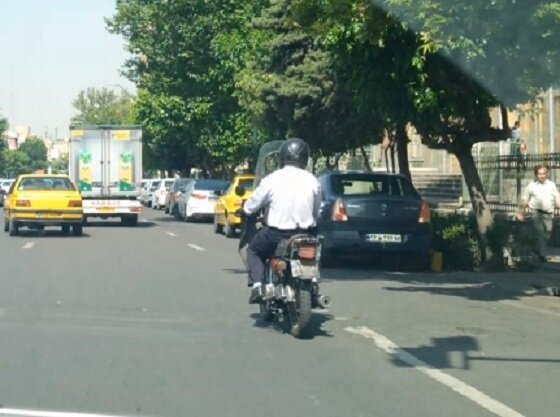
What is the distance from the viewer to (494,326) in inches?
494

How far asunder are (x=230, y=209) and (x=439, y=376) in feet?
68.2

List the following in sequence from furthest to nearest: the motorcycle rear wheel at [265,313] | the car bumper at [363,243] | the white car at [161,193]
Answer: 1. the white car at [161,193]
2. the car bumper at [363,243]
3. the motorcycle rear wheel at [265,313]

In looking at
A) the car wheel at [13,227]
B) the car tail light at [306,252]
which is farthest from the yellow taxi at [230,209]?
the car tail light at [306,252]

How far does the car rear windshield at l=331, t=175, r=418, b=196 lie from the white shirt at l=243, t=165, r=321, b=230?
299 inches

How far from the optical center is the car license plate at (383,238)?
18844mm

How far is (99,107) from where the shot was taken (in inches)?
4899

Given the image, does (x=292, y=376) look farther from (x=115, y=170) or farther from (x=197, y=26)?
(x=197, y=26)

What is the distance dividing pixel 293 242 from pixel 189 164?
174 ft

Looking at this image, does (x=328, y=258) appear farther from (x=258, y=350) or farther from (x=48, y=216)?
(x=48, y=216)

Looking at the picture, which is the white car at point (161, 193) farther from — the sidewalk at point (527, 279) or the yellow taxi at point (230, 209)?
the sidewalk at point (527, 279)

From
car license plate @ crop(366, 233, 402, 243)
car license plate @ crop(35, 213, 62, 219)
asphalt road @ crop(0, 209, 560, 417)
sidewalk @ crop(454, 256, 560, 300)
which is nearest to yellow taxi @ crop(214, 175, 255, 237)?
car license plate @ crop(35, 213, 62, 219)

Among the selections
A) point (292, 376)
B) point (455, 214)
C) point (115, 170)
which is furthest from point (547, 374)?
point (115, 170)

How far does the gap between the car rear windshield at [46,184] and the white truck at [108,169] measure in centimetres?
448

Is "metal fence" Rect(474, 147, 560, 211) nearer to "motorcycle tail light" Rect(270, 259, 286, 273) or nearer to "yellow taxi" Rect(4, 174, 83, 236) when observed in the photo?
"yellow taxi" Rect(4, 174, 83, 236)
